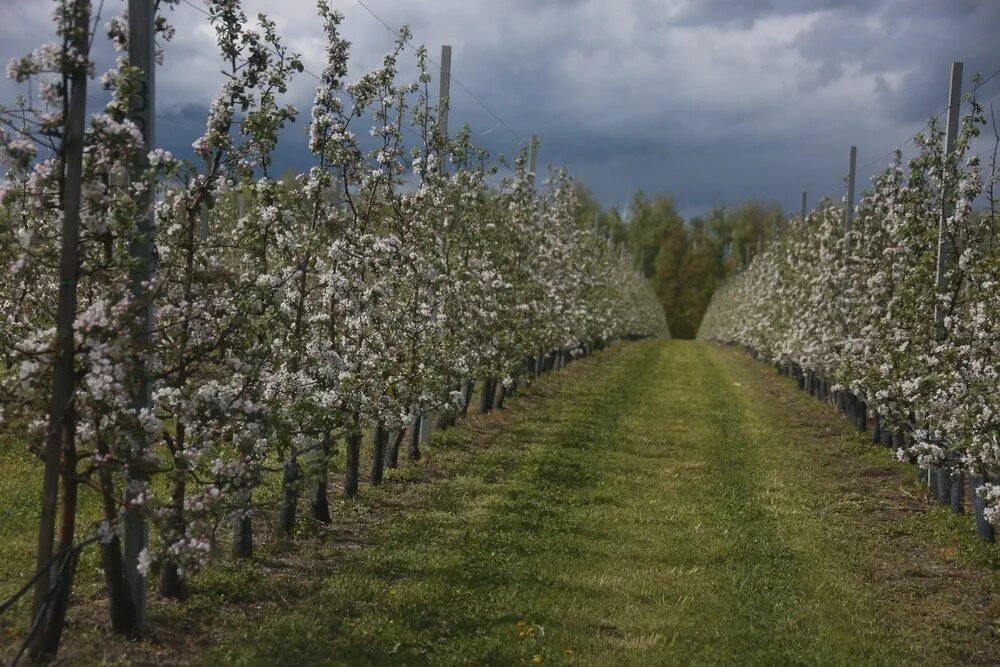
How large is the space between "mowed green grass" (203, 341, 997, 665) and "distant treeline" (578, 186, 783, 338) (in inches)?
2959

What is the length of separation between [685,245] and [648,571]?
10128cm

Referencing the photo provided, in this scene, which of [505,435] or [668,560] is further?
[505,435]

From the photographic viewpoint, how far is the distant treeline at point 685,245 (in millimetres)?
105625

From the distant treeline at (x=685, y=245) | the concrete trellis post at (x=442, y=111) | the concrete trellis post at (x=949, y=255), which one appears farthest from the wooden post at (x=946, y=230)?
the distant treeline at (x=685, y=245)

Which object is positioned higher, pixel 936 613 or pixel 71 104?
pixel 71 104

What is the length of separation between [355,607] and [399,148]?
6.97 meters

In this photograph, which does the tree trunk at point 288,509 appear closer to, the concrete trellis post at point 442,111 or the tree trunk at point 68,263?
the concrete trellis post at point 442,111

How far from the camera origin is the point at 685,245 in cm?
10906

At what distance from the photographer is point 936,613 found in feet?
31.6

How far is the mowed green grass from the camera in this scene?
8.29 m

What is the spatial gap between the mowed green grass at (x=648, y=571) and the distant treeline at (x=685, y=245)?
247ft

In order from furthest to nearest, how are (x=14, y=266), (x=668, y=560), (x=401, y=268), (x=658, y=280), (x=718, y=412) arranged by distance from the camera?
1. (x=658, y=280)
2. (x=718, y=412)
3. (x=401, y=268)
4. (x=668, y=560)
5. (x=14, y=266)

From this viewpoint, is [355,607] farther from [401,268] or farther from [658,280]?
[658,280]

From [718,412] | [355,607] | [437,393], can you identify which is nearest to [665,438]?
[718,412]
